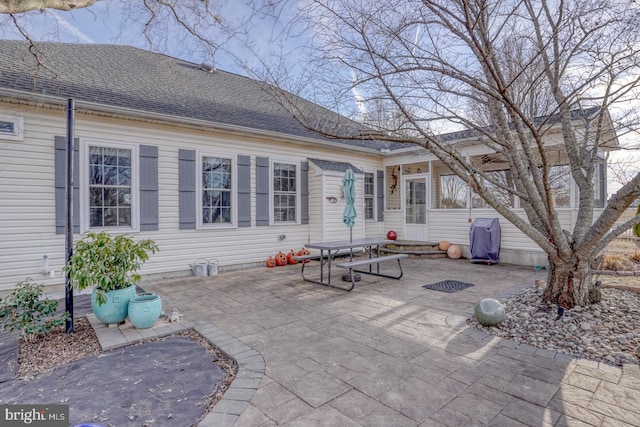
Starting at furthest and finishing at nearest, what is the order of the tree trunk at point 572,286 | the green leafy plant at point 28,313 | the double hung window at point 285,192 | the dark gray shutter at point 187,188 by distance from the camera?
the double hung window at point 285,192 < the dark gray shutter at point 187,188 < the tree trunk at point 572,286 < the green leafy plant at point 28,313

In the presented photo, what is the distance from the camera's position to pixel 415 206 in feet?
35.4

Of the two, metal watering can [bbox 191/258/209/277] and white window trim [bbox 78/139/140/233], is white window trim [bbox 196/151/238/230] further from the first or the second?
white window trim [bbox 78/139/140/233]

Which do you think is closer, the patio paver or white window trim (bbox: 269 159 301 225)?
the patio paver

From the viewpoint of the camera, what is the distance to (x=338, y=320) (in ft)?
14.0

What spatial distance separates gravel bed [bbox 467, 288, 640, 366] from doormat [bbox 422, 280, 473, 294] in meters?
1.09

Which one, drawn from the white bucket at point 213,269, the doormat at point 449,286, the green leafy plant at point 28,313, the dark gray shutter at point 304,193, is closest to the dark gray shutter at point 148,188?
the white bucket at point 213,269

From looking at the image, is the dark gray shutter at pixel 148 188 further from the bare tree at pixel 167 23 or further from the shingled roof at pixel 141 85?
the bare tree at pixel 167 23

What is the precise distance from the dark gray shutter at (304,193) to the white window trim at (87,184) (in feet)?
12.7

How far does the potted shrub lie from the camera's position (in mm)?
3645

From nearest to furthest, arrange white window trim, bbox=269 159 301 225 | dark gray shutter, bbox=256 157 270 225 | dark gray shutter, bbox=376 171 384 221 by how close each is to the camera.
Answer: dark gray shutter, bbox=256 157 270 225 → white window trim, bbox=269 159 301 225 → dark gray shutter, bbox=376 171 384 221

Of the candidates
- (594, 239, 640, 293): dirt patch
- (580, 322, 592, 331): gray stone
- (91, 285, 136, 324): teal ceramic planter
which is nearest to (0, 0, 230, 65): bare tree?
(91, 285, 136, 324): teal ceramic planter

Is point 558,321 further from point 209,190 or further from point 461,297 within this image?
point 209,190

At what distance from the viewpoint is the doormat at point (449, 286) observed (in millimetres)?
5824

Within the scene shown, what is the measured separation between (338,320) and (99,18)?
5.80 meters
